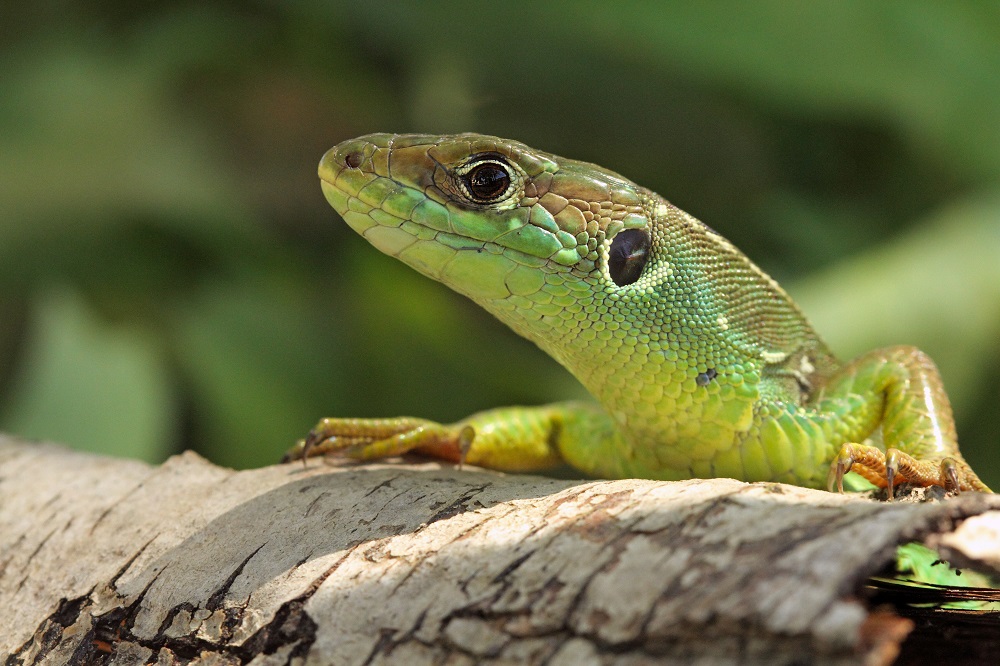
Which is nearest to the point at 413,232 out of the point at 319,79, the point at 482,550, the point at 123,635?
the point at 482,550

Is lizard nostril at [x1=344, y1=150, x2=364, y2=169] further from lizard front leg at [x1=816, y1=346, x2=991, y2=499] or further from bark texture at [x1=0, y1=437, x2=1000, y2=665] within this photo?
lizard front leg at [x1=816, y1=346, x2=991, y2=499]

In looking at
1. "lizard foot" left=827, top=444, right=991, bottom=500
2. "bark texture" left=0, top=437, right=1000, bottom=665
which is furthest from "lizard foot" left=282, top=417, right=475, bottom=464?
"lizard foot" left=827, top=444, right=991, bottom=500

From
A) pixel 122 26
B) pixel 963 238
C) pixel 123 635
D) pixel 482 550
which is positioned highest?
pixel 122 26

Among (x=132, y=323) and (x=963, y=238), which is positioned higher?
(x=963, y=238)

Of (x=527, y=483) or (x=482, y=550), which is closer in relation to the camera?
(x=482, y=550)

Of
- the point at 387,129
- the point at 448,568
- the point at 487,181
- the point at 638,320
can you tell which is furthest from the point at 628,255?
the point at 387,129

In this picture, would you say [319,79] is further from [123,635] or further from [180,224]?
[123,635]
